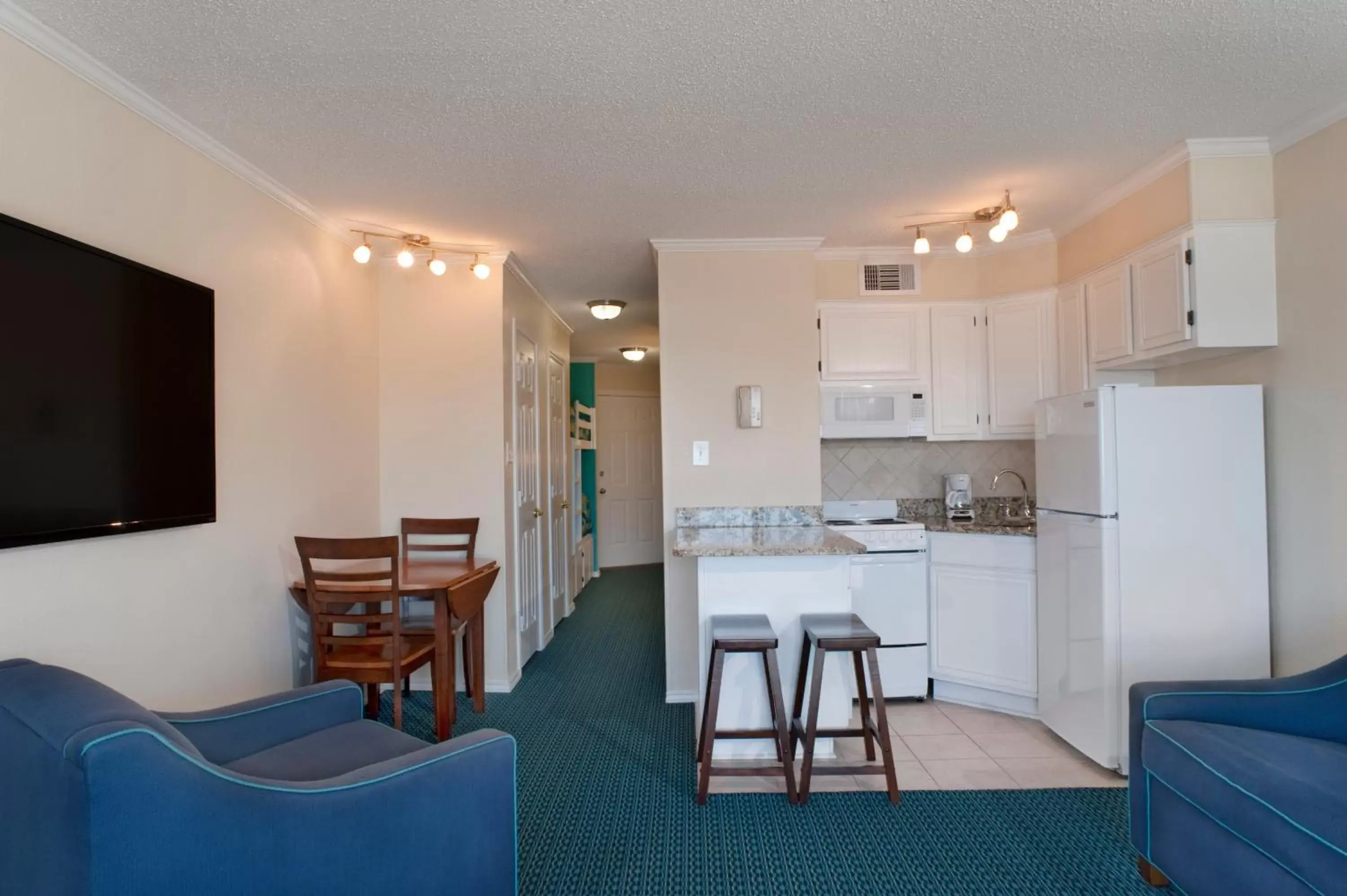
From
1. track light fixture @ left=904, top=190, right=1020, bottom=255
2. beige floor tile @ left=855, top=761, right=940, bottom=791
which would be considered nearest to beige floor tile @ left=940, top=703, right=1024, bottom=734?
beige floor tile @ left=855, top=761, right=940, bottom=791

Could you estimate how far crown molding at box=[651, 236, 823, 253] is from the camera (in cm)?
332

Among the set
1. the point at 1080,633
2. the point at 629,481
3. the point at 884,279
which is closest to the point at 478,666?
the point at 1080,633

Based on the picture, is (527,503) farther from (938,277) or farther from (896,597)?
(938,277)

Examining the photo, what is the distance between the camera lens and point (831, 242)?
135 inches

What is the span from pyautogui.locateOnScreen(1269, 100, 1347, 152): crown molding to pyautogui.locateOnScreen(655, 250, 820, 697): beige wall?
1790mm

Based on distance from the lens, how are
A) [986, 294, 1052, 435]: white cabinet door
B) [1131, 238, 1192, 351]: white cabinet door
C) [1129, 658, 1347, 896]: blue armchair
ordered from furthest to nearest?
[986, 294, 1052, 435]: white cabinet door < [1131, 238, 1192, 351]: white cabinet door < [1129, 658, 1347, 896]: blue armchair

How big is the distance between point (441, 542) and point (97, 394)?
74.0 inches

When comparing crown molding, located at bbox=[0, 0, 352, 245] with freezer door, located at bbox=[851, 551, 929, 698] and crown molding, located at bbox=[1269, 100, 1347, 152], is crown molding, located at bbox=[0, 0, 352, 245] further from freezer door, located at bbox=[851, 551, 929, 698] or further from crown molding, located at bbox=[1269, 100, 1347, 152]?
crown molding, located at bbox=[1269, 100, 1347, 152]

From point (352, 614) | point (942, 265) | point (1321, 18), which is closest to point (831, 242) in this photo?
point (942, 265)

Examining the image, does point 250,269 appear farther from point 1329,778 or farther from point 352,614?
point 1329,778

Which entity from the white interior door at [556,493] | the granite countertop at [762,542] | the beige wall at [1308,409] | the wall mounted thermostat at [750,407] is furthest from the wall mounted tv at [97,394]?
the beige wall at [1308,409]

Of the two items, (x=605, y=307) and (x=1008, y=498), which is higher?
(x=605, y=307)

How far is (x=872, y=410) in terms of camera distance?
352cm

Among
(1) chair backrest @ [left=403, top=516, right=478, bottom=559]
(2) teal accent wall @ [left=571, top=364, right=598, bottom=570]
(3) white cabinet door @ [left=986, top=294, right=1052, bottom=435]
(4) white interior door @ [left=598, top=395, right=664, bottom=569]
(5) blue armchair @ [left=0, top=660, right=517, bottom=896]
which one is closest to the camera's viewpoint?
(5) blue armchair @ [left=0, top=660, right=517, bottom=896]
